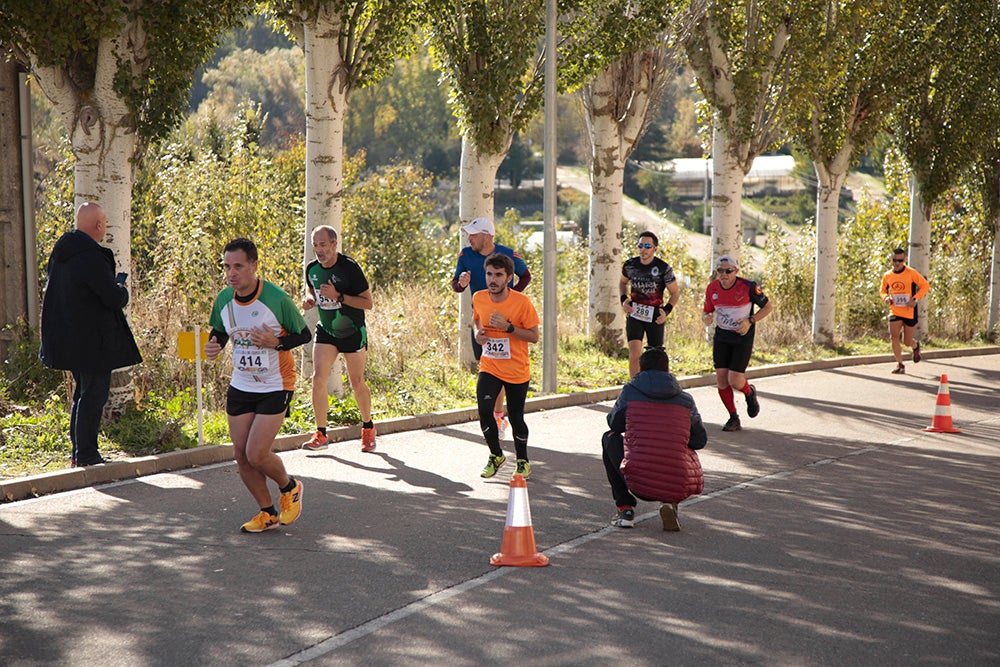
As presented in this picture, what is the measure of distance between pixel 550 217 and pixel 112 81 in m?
6.33

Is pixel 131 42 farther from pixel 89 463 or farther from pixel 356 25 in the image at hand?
pixel 89 463

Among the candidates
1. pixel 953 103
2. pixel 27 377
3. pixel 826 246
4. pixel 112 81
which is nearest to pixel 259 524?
pixel 112 81

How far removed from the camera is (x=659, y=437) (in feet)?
25.0

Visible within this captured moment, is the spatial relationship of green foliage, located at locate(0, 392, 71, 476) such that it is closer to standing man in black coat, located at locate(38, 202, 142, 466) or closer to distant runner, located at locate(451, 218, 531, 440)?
standing man in black coat, located at locate(38, 202, 142, 466)

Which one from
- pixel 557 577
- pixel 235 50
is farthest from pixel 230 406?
pixel 235 50

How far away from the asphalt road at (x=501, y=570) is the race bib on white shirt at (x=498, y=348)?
1.06 m

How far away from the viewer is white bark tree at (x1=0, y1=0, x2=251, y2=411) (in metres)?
10.7

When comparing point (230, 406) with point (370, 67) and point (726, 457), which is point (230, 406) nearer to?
point (726, 457)

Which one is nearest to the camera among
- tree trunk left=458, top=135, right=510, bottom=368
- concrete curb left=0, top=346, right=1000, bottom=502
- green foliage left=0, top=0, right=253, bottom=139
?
concrete curb left=0, top=346, right=1000, bottom=502

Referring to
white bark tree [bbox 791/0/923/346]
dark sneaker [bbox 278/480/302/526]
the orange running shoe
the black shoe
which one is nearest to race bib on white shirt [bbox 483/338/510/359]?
the orange running shoe

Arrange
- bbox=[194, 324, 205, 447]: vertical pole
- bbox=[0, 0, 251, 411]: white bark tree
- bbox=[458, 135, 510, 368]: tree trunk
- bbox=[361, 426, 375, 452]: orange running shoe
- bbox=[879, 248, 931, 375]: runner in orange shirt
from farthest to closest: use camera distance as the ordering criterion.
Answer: bbox=[879, 248, 931, 375]: runner in orange shirt < bbox=[458, 135, 510, 368]: tree trunk < bbox=[361, 426, 375, 452]: orange running shoe < bbox=[0, 0, 251, 411]: white bark tree < bbox=[194, 324, 205, 447]: vertical pole

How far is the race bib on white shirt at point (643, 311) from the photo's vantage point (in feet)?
45.3

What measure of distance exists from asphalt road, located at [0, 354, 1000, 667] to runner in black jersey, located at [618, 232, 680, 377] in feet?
10.0

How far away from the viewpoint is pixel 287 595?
6234 mm
